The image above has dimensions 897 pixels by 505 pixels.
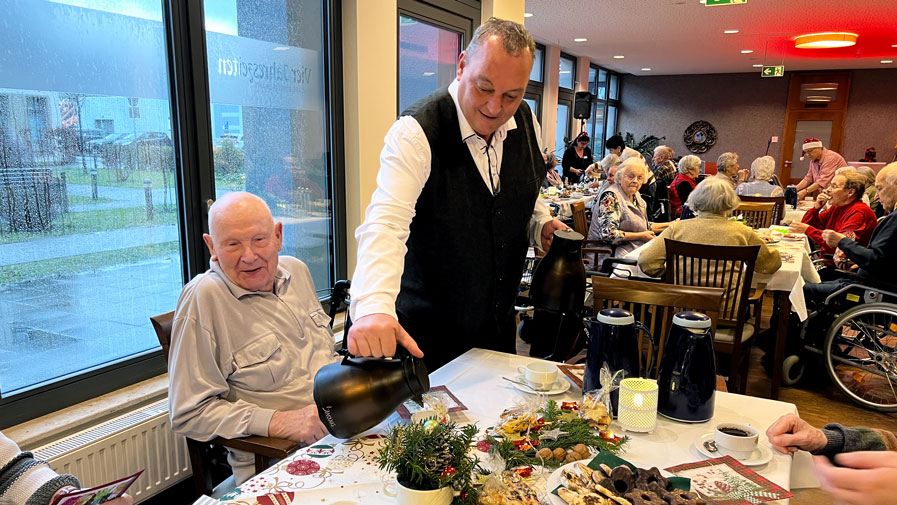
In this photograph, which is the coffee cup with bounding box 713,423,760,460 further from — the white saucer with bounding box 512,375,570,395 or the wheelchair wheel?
the wheelchair wheel

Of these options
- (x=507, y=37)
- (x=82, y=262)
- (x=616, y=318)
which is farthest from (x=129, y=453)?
(x=507, y=37)

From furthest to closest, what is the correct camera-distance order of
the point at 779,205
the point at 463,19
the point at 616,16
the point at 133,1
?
the point at 616,16 < the point at 779,205 < the point at 463,19 < the point at 133,1

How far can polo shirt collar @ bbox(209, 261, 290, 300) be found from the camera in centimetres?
164

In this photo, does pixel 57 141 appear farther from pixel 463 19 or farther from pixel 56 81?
pixel 463 19

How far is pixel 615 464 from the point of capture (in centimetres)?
104

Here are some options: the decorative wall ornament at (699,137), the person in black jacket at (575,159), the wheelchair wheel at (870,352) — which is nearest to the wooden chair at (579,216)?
the wheelchair wheel at (870,352)

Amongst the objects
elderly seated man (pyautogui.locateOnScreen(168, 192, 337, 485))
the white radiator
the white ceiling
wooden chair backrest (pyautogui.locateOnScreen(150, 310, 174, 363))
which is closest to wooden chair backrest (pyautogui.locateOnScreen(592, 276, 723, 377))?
elderly seated man (pyautogui.locateOnScreen(168, 192, 337, 485))

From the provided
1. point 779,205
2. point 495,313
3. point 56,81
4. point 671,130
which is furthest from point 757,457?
point 671,130

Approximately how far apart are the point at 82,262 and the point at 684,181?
19.3 ft

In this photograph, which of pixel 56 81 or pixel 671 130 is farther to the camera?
pixel 671 130

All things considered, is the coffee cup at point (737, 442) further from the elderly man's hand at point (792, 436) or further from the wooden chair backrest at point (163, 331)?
the wooden chair backrest at point (163, 331)

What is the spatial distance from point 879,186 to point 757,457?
11.8 feet

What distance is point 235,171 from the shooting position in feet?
8.98

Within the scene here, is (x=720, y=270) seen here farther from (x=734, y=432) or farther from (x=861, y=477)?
(x=861, y=477)
